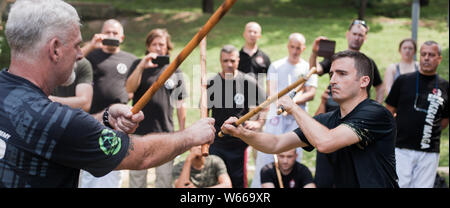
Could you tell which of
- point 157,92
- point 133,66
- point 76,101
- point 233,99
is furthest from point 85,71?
point 233,99

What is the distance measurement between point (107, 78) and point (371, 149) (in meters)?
3.60

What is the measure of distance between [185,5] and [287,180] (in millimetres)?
17116

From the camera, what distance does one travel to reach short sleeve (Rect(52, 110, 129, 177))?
2402 millimetres

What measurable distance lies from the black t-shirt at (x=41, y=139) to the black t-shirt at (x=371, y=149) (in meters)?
1.86

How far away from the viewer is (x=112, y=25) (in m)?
6.28

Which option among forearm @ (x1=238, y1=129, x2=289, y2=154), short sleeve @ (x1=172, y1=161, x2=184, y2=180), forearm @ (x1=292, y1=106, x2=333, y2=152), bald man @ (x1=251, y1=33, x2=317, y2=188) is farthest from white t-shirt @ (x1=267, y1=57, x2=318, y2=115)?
forearm @ (x1=292, y1=106, x2=333, y2=152)

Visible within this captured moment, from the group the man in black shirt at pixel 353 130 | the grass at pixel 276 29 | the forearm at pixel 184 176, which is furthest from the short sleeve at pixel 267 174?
the grass at pixel 276 29

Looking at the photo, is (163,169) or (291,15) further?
(291,15)

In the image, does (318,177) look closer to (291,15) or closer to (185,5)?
(291,15)

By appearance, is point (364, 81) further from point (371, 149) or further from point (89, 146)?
point (89, 146)

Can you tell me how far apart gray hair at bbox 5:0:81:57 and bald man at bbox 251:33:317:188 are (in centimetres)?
432

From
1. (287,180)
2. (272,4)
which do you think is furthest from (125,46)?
(287,180)

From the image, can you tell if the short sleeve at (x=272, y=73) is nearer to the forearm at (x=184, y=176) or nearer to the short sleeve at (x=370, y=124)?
the forearm at (x=184, y=176)

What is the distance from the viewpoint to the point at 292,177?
5.96 meters
